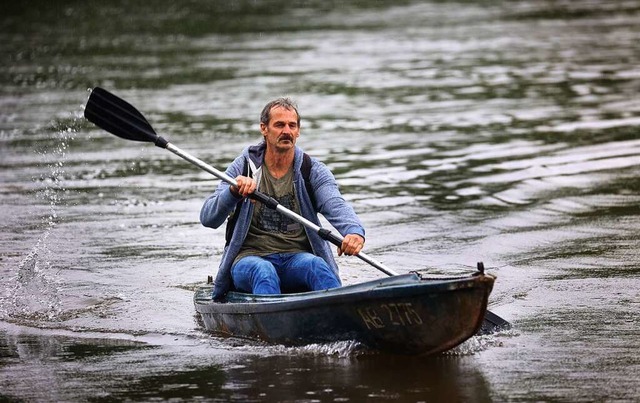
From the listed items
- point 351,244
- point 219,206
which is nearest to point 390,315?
point 351,244

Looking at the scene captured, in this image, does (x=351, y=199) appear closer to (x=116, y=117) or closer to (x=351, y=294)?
(x=116, y=117)

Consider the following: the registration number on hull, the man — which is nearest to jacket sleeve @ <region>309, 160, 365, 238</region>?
the man

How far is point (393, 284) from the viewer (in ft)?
26.1

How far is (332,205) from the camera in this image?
8.86 metres

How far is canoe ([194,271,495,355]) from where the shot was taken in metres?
7.70

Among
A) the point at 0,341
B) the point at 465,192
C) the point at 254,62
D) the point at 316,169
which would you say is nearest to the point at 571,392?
the point at 316,169

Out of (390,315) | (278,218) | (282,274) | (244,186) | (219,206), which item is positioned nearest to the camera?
(390,315)

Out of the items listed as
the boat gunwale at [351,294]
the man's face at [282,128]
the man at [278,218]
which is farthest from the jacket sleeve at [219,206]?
the boat gunwale at [351,294]

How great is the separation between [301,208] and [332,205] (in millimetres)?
278

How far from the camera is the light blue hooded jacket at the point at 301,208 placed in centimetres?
876

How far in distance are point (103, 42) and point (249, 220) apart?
24388 millimetres

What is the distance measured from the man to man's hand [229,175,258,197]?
0.22 feet

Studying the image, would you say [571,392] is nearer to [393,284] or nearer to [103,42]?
[393,284]

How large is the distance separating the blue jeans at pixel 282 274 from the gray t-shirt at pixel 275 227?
0.23 feet
